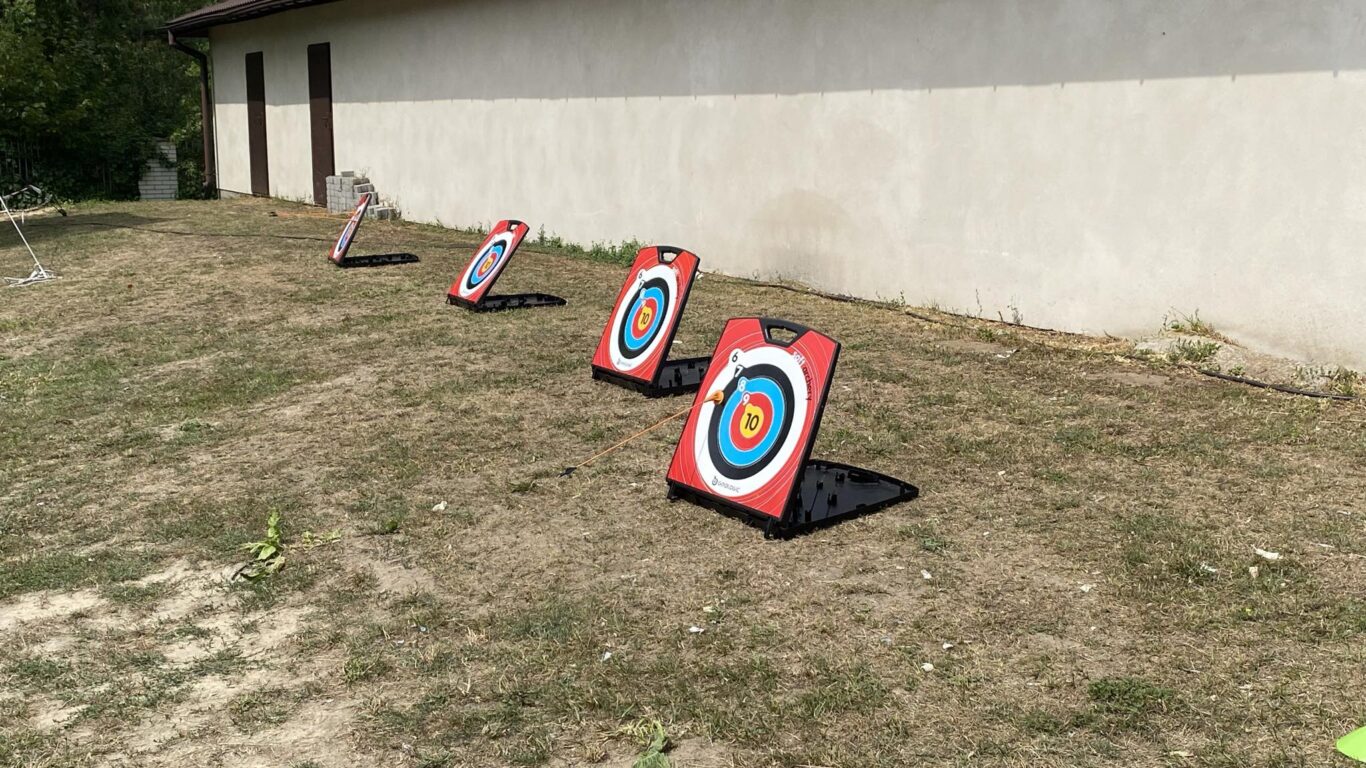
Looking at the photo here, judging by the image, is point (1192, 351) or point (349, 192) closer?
point (1192, 351)

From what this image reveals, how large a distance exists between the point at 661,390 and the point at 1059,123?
3811 mm

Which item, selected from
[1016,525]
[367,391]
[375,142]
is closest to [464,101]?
[375,142]

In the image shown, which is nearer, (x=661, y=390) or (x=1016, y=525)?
(x=1016, y=525)

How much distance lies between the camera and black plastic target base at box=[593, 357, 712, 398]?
22.2 ft

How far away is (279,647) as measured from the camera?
12.7ft

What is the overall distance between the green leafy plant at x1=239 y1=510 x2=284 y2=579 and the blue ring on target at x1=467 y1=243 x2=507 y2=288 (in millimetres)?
4880

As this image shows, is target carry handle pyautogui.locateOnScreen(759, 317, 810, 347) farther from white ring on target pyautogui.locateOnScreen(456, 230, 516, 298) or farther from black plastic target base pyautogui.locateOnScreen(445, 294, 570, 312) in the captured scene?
black plastic target base pyautogui.locateOnScreen(445, 294, 570, 312)

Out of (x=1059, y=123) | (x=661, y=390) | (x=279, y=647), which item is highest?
(x=1059, y=123)

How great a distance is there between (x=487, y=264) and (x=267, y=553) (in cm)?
552

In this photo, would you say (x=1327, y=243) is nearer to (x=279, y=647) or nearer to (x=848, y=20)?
(x=848, y=20)

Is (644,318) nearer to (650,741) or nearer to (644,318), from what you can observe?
(644,318)

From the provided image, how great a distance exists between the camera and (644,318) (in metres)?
7.00

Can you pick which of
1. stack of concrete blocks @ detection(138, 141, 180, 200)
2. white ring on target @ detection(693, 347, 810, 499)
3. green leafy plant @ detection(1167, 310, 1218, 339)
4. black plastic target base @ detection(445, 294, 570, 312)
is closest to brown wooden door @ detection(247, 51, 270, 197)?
stack of concrete blocks @ detection(138, 141, 180, 200)

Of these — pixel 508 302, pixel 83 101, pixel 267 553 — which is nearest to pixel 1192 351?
pixel 508 302
